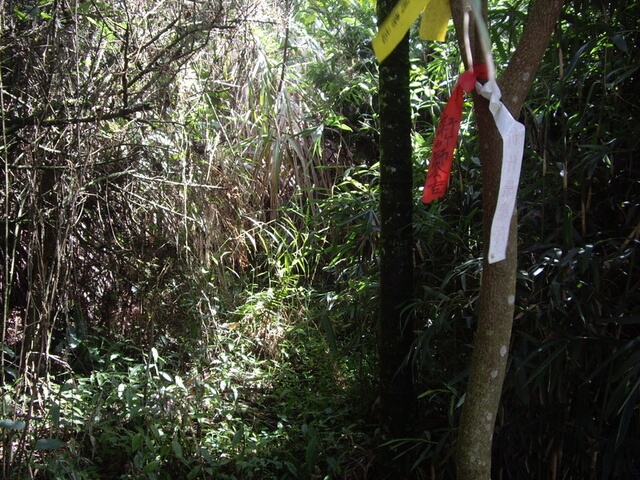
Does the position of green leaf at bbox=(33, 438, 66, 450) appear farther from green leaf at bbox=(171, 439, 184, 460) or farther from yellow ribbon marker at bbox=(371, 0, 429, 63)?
yellow ribbon marker at bbox=(371, 0, 429, 63)

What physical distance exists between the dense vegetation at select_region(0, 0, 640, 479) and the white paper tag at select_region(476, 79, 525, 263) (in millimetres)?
691

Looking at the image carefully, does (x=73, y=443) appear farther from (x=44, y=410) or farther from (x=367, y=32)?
(x=367, y=32)

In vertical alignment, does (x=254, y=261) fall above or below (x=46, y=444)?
above

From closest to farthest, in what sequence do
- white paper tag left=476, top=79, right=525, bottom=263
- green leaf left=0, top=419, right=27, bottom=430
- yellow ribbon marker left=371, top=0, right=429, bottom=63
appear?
white paper tag left=476, top=79, right=525, bottom=263, yellow ribbon marker left=371, top=0, right=429, bottom=63, green leaf left=0, top=419, right=27, bottom=430

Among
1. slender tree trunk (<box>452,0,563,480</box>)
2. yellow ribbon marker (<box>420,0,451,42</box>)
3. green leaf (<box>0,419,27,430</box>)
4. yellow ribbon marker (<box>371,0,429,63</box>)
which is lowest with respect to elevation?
green leaf (<box>0,419,27,430</box>)

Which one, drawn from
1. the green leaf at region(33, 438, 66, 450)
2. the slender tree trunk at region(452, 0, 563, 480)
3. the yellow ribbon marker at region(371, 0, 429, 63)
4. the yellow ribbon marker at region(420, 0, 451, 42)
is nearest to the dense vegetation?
the green leaf at region(33, 438, 66, 450)

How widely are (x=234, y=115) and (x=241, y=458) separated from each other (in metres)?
2.03

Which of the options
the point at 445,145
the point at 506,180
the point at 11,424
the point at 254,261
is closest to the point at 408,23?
the point at 445,145

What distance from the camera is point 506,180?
3.63 ft

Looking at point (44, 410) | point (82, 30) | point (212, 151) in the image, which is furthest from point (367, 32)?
point (44, 410)

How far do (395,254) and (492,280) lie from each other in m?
0.87

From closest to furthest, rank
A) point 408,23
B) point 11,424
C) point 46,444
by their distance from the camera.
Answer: point 408,23
point 11,424
point 46,444

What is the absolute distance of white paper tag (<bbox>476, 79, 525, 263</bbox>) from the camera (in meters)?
1.10

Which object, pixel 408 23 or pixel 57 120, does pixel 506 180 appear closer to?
pixel 408 23
